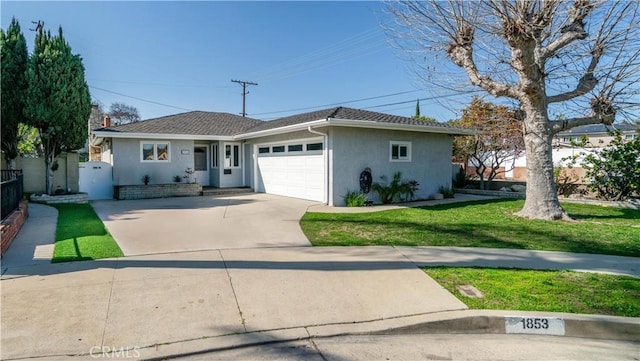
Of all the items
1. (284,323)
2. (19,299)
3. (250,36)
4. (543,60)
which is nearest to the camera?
(284,323)

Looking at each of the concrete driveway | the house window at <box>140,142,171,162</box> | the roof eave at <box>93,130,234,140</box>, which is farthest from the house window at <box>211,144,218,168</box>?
the concrete driveway

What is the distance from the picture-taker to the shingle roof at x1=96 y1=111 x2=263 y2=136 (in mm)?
16000

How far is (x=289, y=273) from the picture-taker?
5.12 m

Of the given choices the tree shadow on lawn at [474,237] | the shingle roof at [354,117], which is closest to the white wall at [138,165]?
the shingle roof at [354,117]

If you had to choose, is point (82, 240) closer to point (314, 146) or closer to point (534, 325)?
point (534, 325)

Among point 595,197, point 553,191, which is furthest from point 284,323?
point 595,197

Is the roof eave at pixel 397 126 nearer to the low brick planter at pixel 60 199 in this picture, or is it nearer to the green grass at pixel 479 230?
the green grass at pixel 479 230

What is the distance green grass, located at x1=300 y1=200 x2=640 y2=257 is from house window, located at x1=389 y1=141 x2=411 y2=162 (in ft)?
9.16

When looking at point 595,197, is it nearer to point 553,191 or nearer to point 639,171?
point 639,171

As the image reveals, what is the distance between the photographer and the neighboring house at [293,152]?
12.5 metres

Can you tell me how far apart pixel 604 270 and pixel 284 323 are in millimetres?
4957

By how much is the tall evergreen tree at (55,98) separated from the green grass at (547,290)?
43.7 ft

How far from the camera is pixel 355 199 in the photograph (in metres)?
12.4

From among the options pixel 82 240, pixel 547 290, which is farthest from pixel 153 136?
pixel 547 290
